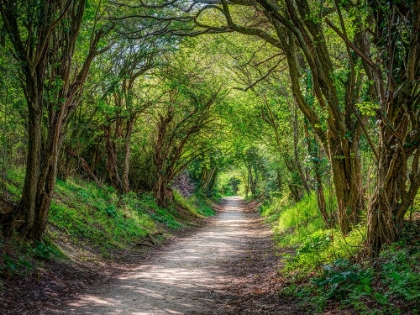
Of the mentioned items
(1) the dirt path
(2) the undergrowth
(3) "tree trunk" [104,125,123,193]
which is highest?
(3) "tree trunk" [104,125,123,193]

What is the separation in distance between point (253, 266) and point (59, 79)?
632cm

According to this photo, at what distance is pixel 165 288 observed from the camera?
24.2 ft

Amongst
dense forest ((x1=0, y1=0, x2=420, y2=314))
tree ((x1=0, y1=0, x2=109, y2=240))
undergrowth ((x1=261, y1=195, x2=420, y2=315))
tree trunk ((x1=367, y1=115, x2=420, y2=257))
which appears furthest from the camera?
tree ((x1=0, y1=0, x2=109, y2=240))

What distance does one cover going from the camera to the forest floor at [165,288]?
600cm

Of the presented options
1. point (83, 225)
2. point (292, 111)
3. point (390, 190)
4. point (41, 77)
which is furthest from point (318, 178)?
point (41, 77)

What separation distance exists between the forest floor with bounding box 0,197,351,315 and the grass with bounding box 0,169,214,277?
57cm

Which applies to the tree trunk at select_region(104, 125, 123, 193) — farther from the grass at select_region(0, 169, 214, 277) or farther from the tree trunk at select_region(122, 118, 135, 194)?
the grass at select_region(0, 169, 214, 277)

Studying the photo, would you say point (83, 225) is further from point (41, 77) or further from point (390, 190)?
point (390, 190)

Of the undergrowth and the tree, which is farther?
the tree

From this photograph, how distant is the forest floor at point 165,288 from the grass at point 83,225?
0.57 m

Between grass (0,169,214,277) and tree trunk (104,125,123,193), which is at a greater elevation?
tree trunk (104,125,123,193)

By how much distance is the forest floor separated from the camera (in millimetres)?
6000

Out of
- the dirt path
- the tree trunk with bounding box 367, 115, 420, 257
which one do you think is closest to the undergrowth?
the tree trunk with bounding box 367, 115, 420, 257

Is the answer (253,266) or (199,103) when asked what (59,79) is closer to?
(253,266)
